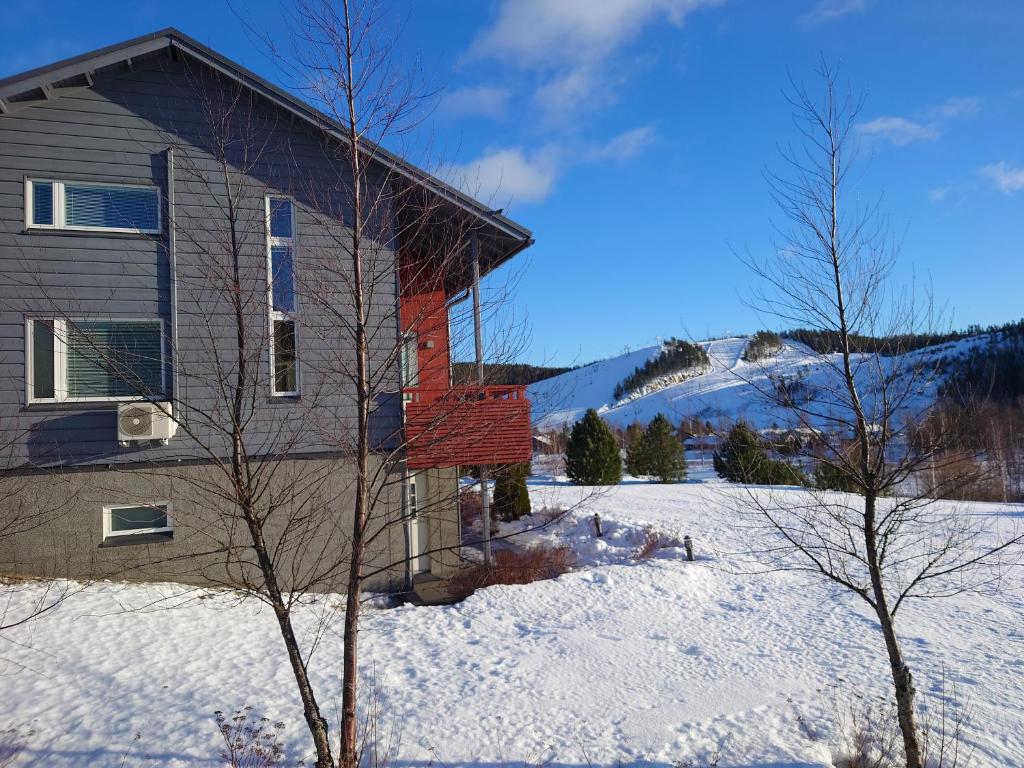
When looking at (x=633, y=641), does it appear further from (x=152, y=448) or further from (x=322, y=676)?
(x=152, y=448)

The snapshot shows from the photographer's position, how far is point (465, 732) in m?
5.50

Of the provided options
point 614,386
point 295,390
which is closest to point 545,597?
point 295,390

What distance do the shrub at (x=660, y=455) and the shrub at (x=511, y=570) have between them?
17.4 metres

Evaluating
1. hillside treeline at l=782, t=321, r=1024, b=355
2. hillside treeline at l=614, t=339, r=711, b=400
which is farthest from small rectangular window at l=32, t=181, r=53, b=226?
hillside treeline at l=614, t=339, r=711, b=400

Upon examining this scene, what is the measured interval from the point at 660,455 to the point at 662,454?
0.19 metres

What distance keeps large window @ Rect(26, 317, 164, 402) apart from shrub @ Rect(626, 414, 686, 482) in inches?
898

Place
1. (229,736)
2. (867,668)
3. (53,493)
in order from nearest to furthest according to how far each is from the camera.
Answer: (229,736) → (867,668) → (53,493)

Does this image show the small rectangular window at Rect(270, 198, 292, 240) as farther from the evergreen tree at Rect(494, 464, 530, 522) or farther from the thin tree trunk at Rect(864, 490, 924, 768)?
the thin tree trunk at Rect(864, 490, 924, 768)

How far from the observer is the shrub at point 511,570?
9.66 m

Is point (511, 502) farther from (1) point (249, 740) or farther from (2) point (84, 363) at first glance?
(1) point (249, 740)

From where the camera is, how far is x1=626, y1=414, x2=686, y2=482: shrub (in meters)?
28.0

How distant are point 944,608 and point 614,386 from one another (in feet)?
431

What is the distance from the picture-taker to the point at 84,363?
28.7 feet

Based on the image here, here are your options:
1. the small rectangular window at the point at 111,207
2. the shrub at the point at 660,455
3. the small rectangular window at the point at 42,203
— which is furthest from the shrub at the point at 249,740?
the shrub at the point at 660,455
